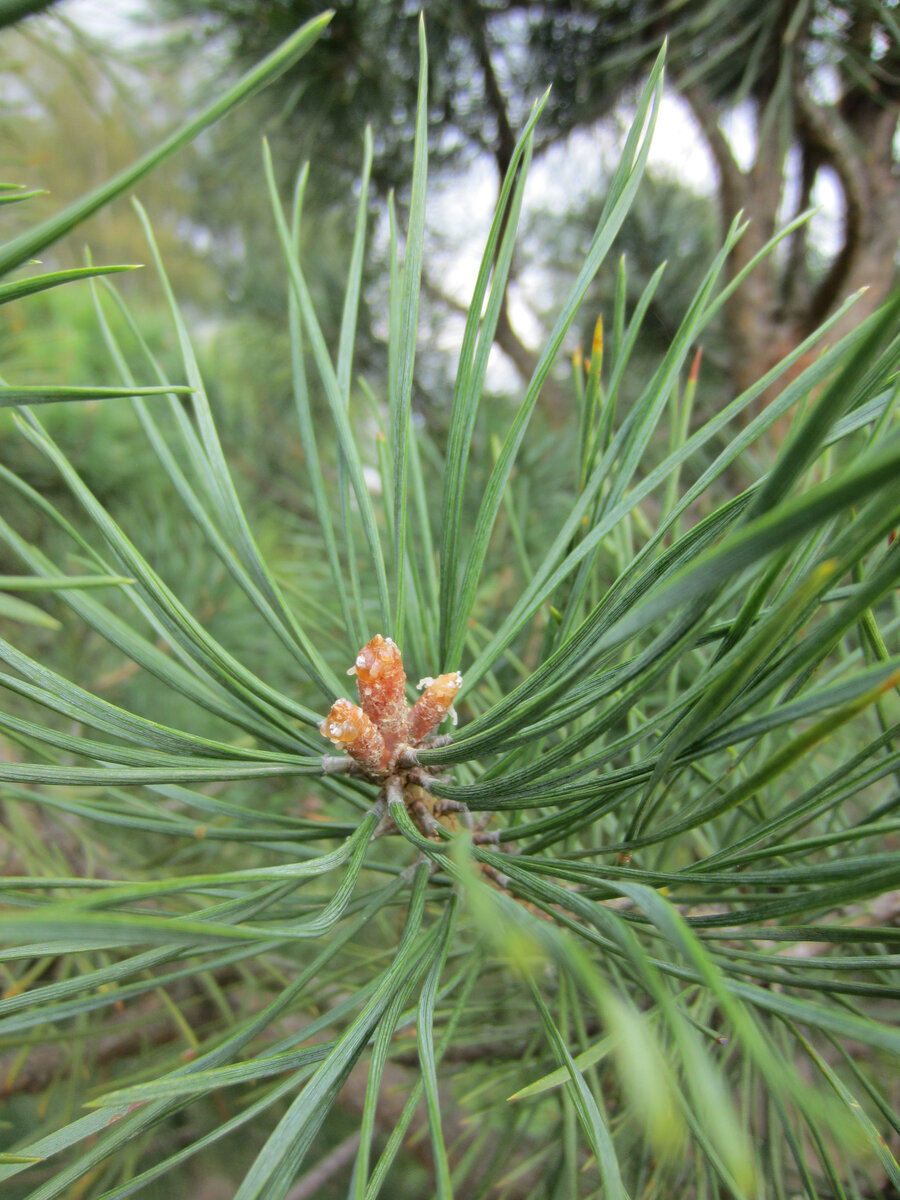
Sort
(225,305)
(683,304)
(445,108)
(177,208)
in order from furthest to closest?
(177,208), (225,305), (683,304), (445,108)

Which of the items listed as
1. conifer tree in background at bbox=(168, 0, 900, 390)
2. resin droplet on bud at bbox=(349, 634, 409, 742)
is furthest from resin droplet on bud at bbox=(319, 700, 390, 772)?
conifer tree in background at bbox=(168, 0, 900, 390)

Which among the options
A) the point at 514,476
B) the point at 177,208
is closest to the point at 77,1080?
the point at 514,476

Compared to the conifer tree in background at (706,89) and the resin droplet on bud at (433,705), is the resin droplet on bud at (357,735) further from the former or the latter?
the conifer tree in background at (706,89)

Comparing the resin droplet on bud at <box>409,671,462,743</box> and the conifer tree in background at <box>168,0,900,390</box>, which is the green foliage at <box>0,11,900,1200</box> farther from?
the conifer tree in background at <box>168,0,900,390</box>

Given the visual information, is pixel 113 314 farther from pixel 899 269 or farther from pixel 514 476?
pixel 899 269

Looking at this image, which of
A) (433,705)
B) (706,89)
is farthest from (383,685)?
(706,89)

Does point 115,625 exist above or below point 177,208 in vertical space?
below

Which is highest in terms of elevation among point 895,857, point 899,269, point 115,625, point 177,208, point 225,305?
point 177,208

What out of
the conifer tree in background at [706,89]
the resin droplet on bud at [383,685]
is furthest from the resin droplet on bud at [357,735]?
the conifer tree in background at [706,89]
